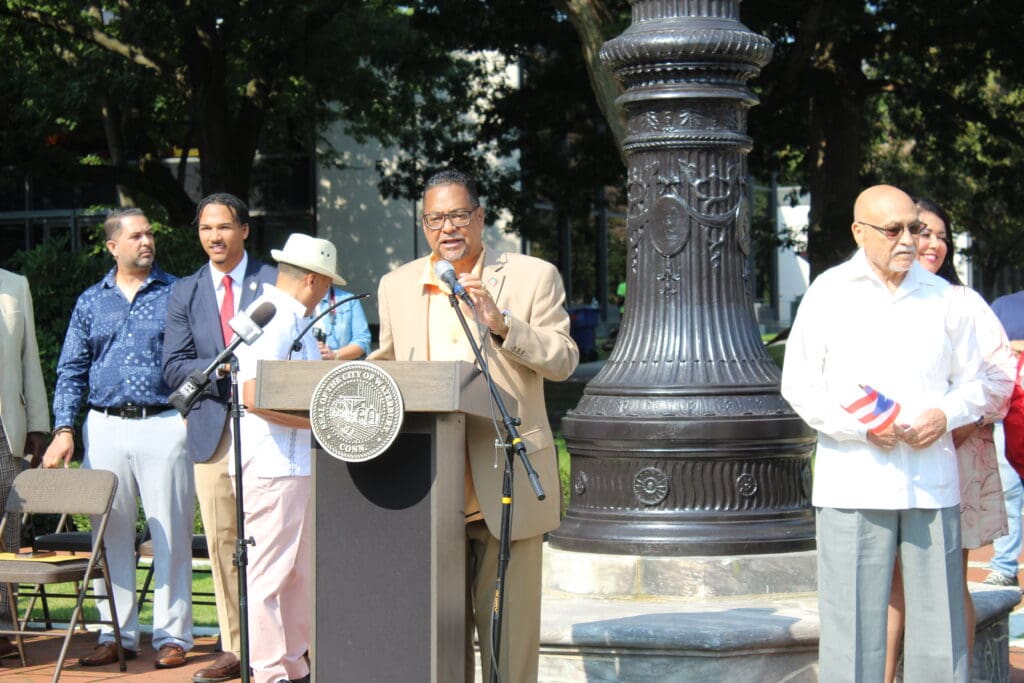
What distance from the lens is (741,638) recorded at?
5586 millimetres

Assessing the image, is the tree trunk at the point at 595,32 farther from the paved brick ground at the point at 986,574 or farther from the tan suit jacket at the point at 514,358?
the tan suit jacket at the point at 514,358

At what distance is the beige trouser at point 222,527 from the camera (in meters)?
6.66

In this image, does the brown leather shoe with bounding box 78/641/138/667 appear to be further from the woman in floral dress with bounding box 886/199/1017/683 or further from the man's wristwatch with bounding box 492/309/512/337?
the woman in floral dress with bounding box 886/199/1017/683

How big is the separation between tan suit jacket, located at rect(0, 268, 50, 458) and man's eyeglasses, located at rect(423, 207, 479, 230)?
3.61 m

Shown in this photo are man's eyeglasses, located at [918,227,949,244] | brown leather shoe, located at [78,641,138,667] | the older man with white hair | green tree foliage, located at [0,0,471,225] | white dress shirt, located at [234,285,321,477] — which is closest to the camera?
the older man with white hair

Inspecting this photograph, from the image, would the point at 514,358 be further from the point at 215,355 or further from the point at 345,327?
the point at 345,327

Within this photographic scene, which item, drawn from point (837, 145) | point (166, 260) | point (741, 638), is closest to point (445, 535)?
point (741, 638)

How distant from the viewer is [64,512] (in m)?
7.03

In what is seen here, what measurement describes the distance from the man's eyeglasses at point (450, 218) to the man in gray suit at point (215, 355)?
2.14 meters

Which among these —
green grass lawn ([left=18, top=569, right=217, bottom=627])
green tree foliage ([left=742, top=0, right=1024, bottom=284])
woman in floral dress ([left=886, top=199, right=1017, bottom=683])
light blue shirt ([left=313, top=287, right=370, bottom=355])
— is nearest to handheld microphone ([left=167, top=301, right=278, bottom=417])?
woman in floral dress ([left=886, top=199, right=1017, bottom=683])

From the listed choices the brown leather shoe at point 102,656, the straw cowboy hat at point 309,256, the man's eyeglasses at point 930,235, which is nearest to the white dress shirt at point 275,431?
the straw cowboy hat at point 309,256

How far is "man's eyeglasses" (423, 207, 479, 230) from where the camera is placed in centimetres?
472

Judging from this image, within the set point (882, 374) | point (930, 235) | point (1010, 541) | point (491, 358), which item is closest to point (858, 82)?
point (1010, 541)

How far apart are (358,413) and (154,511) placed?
3167 millimetres
